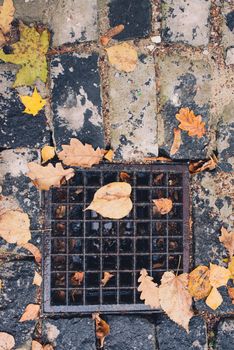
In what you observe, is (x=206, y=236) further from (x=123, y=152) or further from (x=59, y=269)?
(x=59, y=269)

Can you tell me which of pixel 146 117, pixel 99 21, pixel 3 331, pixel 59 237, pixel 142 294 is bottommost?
pixel 3 331

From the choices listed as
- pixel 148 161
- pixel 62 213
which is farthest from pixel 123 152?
pixel 62 213

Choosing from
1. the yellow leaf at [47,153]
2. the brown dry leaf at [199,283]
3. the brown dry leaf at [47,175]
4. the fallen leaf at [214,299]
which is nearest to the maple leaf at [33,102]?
the yellow leaf at [47,153]

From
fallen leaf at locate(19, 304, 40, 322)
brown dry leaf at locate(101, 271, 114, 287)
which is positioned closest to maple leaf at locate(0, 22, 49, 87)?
brown dry leaf at locate(101, 271, 114, 287)

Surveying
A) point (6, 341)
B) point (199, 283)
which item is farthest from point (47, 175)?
point (199, 283)

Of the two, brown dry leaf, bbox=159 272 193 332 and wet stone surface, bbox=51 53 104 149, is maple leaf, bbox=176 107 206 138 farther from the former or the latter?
brown dry leaf, bbox=159 272 193 332

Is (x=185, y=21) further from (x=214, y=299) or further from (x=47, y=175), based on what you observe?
(x=214, y=299)
